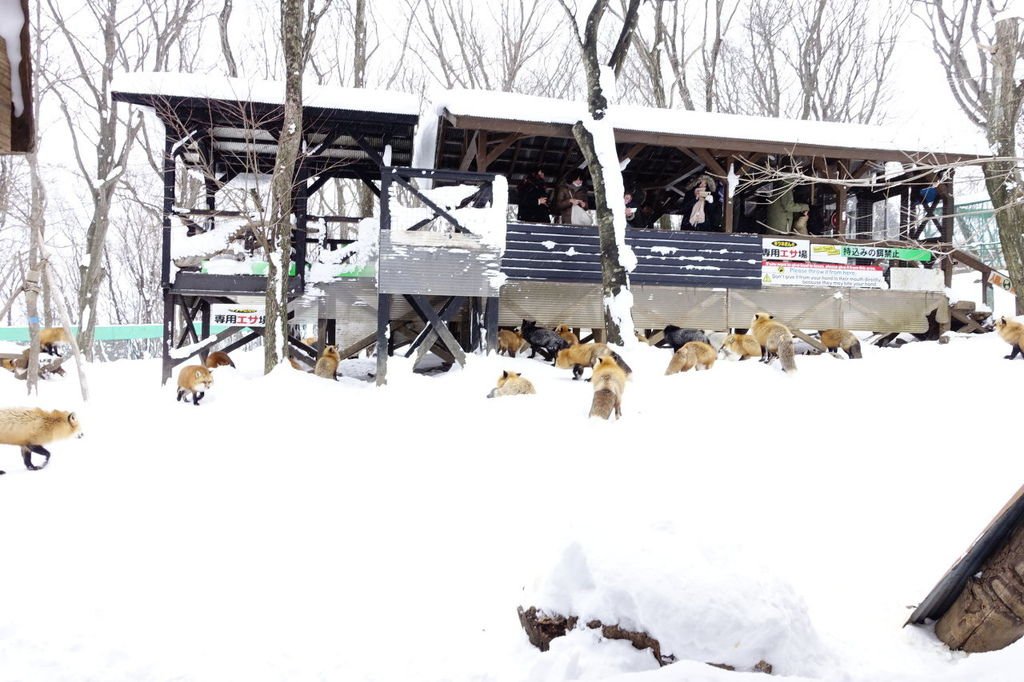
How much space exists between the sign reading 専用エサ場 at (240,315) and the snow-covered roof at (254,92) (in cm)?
348

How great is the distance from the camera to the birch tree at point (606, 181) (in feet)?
36.5

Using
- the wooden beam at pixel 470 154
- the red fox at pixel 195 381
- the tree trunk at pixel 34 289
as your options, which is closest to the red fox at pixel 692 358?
the wooden beam at pixel 470 154

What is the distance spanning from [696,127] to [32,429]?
1142 cm

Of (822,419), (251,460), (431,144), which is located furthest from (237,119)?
(822,419)

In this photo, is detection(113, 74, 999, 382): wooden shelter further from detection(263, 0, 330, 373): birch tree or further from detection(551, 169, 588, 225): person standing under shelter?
detection(551, 169, 588, 225): person standing under shelter

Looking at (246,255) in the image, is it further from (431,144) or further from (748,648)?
(748,648)

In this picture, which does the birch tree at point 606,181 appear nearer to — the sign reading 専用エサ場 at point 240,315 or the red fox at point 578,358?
the red fox at point 578,358

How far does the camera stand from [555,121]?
12.7m

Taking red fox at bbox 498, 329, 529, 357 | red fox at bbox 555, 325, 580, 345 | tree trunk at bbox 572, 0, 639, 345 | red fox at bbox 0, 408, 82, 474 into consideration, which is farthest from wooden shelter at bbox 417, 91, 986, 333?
red fox at bbox 0, 408, 82, 474

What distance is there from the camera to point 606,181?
11.4 m

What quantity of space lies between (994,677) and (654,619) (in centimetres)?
138

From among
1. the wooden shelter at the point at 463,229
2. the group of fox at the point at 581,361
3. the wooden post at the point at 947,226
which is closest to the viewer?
the group of fox at the point at 581,361

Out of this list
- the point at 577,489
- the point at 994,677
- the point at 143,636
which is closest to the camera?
the point at 994,677

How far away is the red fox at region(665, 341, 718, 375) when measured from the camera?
10594mm
